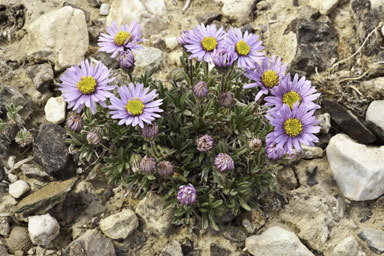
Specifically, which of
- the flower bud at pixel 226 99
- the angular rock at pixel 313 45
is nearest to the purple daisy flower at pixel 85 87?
the flower bud at pixel 226 99

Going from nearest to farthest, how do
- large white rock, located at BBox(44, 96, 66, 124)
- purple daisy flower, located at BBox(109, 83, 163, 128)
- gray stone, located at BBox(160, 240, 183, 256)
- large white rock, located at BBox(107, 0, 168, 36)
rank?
purple daisy flower, located at BBox(109, 83, 163, 128)
gray stone, located at BBox(160, 240, 183, 256)
large white rock, located at BBox(44, 96, 66, 124)
large white rock, located at BBox(107, 0, 168, 36)

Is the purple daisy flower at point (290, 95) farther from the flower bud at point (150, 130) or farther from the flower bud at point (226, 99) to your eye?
the flower bud at point (150, 130)

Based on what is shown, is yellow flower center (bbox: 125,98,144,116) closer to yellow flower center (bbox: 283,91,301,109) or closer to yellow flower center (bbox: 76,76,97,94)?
yellow flower center (bbox: 76,76,97,94)

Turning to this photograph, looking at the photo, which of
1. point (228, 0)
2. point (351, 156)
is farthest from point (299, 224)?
point (228, 0)

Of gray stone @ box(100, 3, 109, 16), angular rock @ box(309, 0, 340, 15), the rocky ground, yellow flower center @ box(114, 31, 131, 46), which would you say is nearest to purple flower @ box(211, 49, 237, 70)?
yellow flower center @ box(114, 31, 131, 46)

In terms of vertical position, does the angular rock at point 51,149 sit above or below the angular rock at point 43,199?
above
